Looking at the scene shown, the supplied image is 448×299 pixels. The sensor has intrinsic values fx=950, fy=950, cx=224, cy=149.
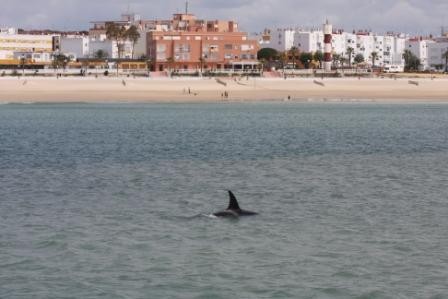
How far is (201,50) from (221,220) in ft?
502

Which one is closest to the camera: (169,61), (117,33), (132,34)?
(169,61)

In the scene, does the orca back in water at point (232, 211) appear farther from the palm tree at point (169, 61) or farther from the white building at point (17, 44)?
the white building at point (17, 44)

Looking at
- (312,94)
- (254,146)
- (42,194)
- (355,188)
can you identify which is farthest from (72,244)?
(312,94)

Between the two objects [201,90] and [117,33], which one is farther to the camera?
[117,33]

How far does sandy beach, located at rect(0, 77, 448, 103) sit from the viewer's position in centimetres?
11953

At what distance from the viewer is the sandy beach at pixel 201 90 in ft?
392

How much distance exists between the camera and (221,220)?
85.8ft

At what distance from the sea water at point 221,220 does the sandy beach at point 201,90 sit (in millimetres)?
59884

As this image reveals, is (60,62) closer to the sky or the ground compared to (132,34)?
closer to the ground

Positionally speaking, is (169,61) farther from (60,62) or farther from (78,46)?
(78,46)

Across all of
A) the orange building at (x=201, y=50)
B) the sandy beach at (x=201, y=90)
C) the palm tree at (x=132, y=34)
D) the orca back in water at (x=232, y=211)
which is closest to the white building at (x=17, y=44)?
the palm tree at (x=132, y=34)

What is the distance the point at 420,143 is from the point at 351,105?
56.9 meters

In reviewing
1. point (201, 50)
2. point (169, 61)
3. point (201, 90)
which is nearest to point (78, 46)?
point (169, 61)

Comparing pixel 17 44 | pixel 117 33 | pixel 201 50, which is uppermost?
pixel 117 33
